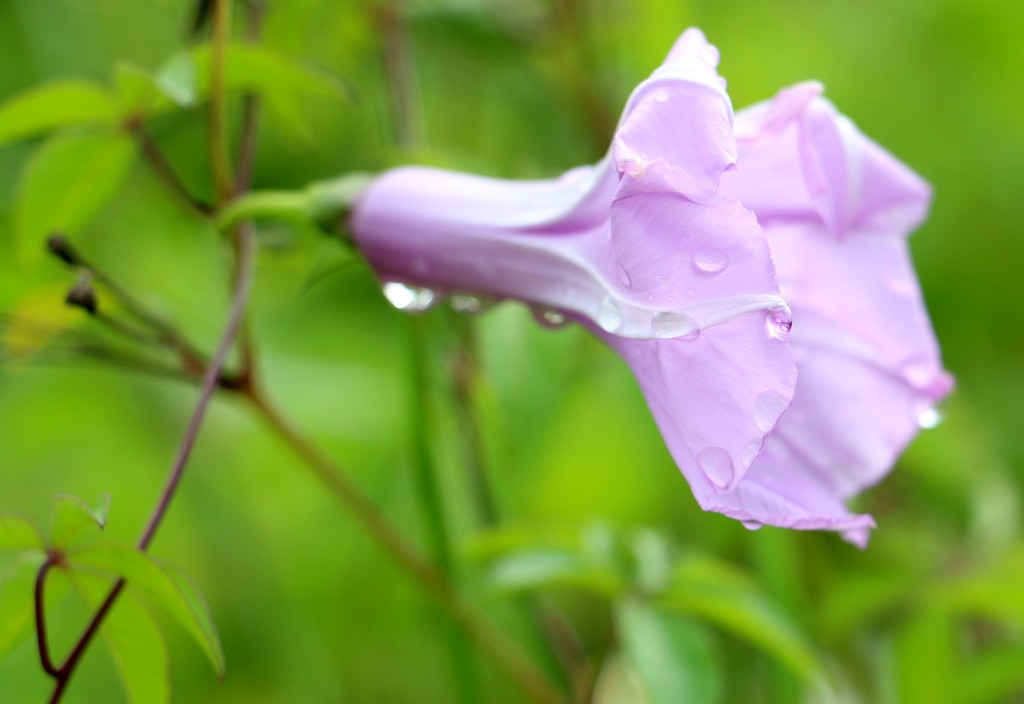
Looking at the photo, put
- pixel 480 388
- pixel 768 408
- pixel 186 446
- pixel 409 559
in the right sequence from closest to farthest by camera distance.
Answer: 1. pixel 768 408
2. pixel 186 446
3. pixel 409 559
4. pixel 480 388

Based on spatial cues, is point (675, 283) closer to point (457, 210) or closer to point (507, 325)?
point (457, 210)

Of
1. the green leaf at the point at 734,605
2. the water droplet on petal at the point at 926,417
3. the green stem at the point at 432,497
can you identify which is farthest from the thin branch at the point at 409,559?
the water droplet on petal at the point at 926,417

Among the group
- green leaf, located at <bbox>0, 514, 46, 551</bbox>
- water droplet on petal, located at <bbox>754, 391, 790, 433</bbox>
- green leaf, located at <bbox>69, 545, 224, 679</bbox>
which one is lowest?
green leaf, located at <bbox>69, 545, 224, 679</bbox>

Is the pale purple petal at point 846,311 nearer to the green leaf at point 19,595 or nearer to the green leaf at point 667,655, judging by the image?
the green leaf at point 667,655

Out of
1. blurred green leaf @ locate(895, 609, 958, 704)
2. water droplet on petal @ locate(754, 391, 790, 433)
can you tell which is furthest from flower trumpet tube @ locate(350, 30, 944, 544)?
blurred green leaf @ locate(895, 609, 958, 704)

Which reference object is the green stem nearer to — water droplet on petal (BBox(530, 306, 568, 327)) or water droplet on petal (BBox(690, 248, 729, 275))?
water droplet on petal (BBox(530, 306, 568, 327))

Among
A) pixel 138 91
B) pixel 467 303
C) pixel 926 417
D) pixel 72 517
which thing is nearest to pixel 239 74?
pixel 138 91

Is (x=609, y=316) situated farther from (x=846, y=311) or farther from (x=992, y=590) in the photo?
(x=992, y=590)
